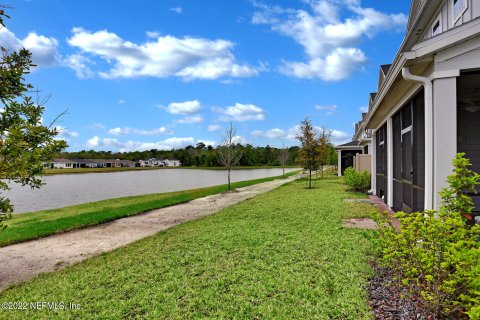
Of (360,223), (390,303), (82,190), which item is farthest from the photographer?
(82,190)

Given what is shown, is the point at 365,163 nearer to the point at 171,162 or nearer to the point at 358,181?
the point at 358,181

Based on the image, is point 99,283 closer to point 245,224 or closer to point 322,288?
point 322,288

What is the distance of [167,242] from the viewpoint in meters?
6.81

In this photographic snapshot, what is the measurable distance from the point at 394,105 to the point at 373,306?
6473mm

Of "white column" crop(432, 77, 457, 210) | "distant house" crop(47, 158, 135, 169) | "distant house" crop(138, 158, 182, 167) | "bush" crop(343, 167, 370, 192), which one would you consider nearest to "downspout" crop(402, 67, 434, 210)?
"white column" crop(432, 77, 457, 210)

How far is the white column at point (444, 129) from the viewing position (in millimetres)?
4484

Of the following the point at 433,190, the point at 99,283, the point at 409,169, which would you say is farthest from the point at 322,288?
the point at 409,169

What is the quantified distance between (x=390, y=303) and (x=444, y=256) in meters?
0.94

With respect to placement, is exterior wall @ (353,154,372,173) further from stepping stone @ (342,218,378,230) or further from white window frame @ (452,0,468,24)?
white window frame @ (452,0,468,24)

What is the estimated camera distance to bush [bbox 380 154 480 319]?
2.64m

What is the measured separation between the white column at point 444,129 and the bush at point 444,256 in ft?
3.52

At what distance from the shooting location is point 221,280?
4.22 meters

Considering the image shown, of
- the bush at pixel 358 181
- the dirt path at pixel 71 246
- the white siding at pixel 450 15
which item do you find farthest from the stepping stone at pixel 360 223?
the bush at pixel 358 181

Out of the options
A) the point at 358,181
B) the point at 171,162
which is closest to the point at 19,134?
the point at 358,181
